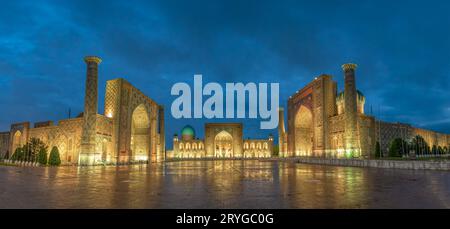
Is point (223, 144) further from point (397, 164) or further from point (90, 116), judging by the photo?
point (397, 164)

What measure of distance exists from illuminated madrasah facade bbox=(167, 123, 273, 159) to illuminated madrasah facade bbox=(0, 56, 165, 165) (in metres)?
26.5

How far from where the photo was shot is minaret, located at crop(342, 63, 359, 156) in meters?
32.8

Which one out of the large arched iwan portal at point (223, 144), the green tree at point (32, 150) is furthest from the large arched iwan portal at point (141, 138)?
the large arched iwan portal at point (223, 144)

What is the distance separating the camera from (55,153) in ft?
87.6

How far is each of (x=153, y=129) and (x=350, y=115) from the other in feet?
83.2

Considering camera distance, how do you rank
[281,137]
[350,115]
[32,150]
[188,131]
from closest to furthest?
1. [32,150]
2. [350,115]
3. [281,137]
4. [188,131]

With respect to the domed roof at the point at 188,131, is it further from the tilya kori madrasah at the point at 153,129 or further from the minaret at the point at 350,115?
the minaret at the point at 350,115

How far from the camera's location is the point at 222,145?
7156cm

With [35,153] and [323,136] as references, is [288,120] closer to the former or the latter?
[323,136]

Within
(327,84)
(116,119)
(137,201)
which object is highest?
(327,84)

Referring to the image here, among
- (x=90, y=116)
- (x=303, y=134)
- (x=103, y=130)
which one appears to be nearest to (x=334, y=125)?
(x=303, y=134)
